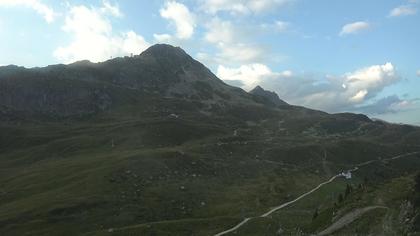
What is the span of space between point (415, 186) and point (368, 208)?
6489mm

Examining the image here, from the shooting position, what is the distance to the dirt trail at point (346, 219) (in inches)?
2278

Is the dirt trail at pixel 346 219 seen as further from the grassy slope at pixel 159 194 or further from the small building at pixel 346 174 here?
the small building at pixel 346 174

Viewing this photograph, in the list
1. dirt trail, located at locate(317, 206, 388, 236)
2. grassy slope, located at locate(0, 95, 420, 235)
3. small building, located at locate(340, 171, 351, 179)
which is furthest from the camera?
small building, located at locate(340, 171, 351, 179)

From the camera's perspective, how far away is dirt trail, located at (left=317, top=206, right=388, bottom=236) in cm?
5787

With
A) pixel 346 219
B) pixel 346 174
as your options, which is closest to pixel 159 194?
pixel 346 219

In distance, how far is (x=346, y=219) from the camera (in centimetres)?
5928

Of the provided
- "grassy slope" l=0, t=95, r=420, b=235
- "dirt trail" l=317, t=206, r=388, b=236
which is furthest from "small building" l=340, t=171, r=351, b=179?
"dirt trail" l=317, t=206, r=388, b=236

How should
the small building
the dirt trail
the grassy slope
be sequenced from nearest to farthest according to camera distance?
the dirt trail, the grassy slope, the small building

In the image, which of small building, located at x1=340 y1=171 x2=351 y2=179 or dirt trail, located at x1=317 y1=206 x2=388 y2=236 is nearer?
dirt trail, located at x1=317 y1=206 x2=388 y2=236

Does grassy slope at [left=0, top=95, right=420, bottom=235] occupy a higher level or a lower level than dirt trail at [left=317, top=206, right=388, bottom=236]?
lower

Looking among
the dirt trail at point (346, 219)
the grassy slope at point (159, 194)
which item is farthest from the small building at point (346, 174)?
the dirt trail at point (346, 219)

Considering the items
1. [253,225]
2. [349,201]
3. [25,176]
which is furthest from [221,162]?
[349,201]

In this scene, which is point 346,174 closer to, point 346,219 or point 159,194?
point 159,194

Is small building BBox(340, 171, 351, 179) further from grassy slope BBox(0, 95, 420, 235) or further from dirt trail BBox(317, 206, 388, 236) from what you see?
dirt trail BBox(317, 206, 388, 236)
